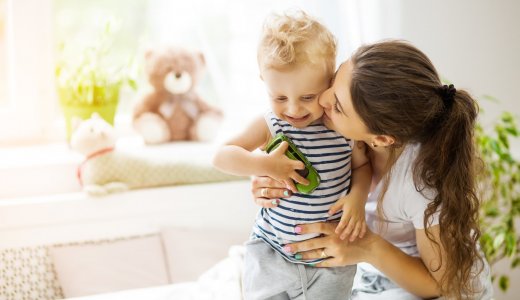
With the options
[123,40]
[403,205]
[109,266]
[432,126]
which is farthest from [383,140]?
[123,40]

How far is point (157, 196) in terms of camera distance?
7.04ft

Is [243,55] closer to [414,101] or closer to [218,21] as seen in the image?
[218,21]

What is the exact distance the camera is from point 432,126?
4.52 feet

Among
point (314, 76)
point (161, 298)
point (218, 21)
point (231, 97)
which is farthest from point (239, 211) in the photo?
point (314, 76)

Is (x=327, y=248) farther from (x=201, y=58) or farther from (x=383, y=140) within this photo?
(x=201, y=58)

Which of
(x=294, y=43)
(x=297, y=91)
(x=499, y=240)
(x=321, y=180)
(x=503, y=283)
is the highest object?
(x=294, y=43)

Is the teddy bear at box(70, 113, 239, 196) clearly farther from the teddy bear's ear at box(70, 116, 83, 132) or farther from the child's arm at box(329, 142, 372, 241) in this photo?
the child's arm at box(329, 142, 372, 241)

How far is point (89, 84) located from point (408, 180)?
1260 mm

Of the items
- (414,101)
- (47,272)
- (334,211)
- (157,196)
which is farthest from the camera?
(157,196)

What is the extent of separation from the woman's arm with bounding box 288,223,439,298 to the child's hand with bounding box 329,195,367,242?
0.03 metres

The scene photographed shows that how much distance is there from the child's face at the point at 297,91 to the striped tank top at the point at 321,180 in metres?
0.04

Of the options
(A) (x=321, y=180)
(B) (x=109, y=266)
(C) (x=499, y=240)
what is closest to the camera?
(A) (x=321, y=180)

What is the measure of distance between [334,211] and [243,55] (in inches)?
39.6

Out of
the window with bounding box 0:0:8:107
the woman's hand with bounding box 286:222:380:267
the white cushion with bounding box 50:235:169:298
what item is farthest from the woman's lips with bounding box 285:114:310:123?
the window with bounding box 0:0:8:107
